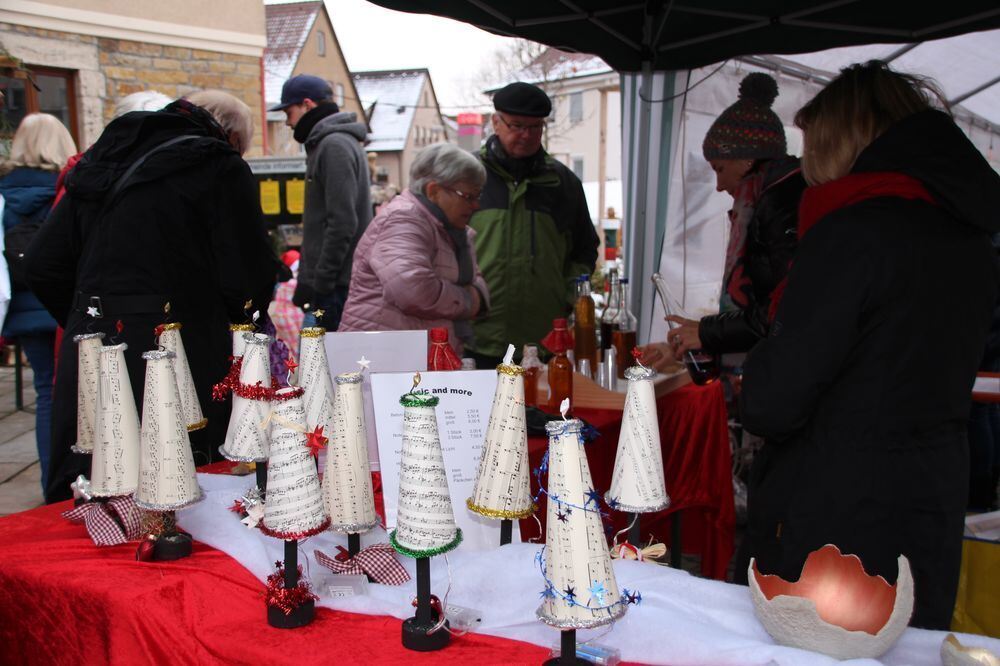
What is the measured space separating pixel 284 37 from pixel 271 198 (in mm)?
21813

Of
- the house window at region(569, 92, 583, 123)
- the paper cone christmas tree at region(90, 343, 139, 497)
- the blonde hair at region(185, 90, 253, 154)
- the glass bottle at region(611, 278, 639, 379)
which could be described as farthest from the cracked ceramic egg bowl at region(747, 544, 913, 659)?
the house window at region(569, 92, 583, 123)

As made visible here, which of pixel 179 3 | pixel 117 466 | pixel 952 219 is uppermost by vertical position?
pixel 179 3

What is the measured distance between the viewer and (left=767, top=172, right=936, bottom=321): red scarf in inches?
58.4

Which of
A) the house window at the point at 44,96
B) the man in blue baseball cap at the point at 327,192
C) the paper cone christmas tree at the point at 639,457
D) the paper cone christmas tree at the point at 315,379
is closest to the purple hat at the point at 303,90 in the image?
the man in blue baseball cap at the point at 327,192

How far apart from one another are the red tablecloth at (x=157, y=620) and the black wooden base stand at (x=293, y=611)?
0.04ft

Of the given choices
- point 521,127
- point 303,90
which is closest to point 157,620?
point 521,127

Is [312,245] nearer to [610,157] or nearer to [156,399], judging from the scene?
[156,399]

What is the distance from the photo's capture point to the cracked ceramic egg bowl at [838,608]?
Result: 3.52ft

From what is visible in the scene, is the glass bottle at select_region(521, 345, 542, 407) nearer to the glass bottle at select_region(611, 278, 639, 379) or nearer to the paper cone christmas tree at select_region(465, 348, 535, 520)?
the glass bottle at select_region(611, 278, 639, 379)

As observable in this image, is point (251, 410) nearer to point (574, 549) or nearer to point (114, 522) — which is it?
point (114, 522)

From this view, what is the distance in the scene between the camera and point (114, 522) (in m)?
1.55

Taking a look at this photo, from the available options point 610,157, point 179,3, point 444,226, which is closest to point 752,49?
point 444,226

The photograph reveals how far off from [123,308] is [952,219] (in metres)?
2.10

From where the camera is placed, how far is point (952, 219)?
1515 millimetres
